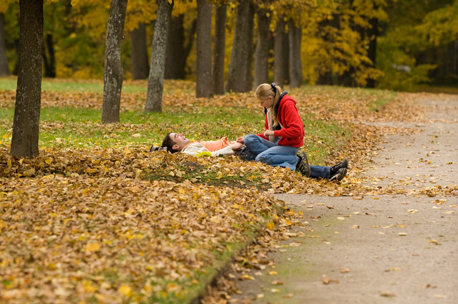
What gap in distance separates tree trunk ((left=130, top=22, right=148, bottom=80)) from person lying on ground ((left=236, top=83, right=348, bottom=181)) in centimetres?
2178

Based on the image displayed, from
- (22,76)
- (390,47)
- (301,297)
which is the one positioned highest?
(390,47)

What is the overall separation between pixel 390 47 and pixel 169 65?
62.9ft

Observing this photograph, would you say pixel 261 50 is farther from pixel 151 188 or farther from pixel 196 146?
pixel 151 188

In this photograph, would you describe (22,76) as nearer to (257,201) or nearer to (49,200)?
(49,200)

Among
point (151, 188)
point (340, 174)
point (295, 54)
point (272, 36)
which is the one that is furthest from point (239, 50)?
point (272, 36)

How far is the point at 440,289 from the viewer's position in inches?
190

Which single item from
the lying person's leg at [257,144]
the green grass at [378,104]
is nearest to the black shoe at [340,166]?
the lying person's leg at [257,144]

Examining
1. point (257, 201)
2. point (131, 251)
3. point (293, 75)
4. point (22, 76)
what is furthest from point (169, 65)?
point (131, 251)

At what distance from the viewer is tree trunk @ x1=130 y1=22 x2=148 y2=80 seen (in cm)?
3023

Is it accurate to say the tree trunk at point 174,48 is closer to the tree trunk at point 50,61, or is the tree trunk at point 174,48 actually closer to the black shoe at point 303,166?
the tree trunk at point 50,61

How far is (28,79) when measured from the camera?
28.3 feet

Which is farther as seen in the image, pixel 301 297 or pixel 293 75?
pixel 293 75

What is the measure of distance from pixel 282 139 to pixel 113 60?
572cm

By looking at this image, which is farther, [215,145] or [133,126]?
[133,126]
